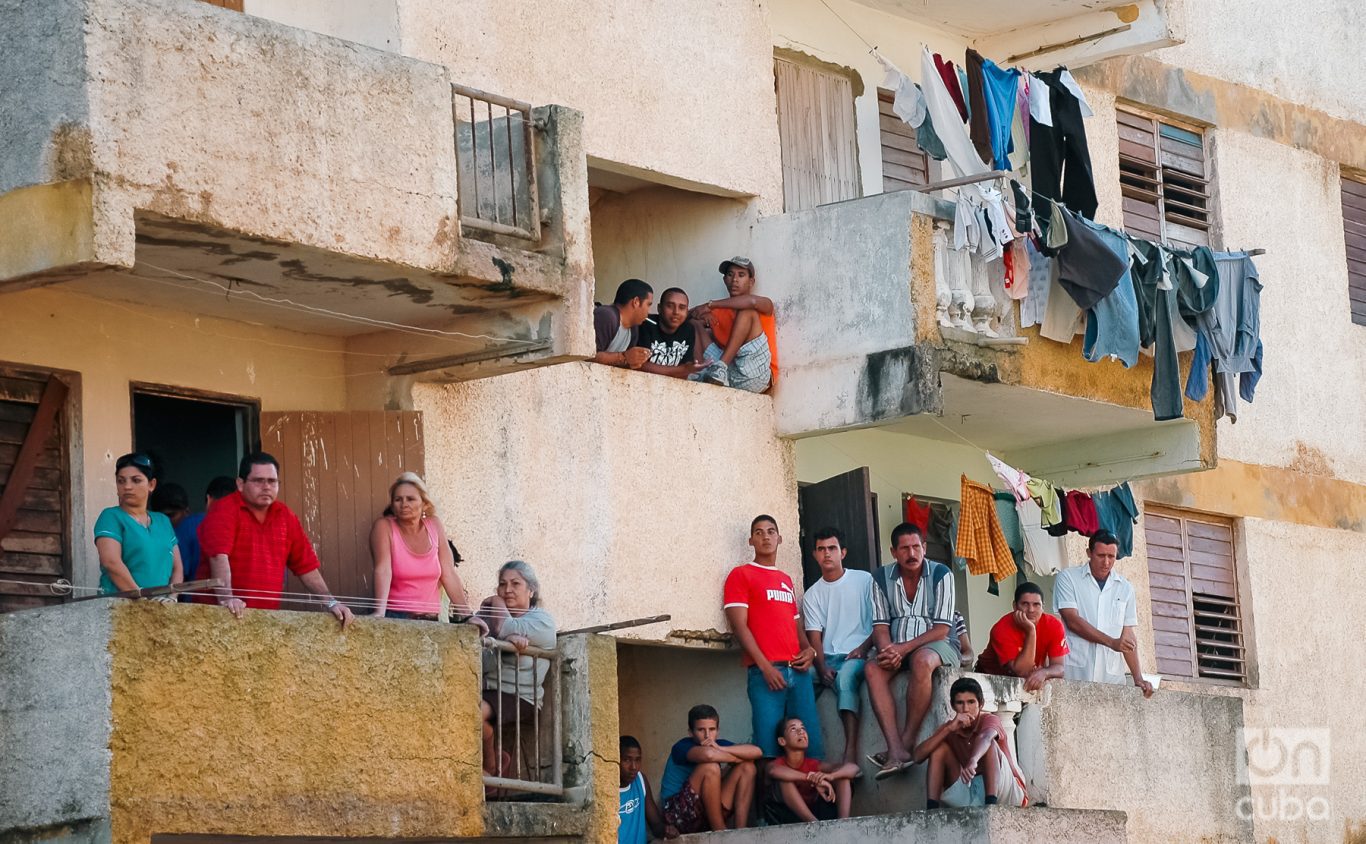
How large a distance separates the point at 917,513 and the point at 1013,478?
116cm

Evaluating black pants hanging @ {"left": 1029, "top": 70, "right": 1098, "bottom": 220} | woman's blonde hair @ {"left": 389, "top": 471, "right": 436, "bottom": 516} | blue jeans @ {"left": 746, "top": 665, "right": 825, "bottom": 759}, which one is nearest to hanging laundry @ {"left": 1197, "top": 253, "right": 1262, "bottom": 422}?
black pants hanging @ {"left": 1029, "top": 70, "right": 1098, "bottom": 220}

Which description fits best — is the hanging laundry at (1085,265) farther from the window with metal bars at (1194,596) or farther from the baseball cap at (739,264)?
the window with metal bars at (1194,596)

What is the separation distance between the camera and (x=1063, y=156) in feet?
56.6

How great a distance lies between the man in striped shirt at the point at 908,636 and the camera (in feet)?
48.0

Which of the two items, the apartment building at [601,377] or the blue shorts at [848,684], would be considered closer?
the apartment building at [601,377]

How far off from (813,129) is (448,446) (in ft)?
14.8

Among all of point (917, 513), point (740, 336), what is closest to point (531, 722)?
point (740, 336)

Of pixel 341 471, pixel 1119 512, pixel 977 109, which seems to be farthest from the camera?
pixel 1119 512

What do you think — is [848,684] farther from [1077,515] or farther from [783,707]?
[1077,515]

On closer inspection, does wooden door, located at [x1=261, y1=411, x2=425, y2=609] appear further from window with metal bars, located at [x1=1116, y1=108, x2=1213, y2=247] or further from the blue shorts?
window with metal bars, located at [x1=1116, y1=108, x2=1213, y2=247]

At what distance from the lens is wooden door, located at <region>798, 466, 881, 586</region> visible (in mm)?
15953

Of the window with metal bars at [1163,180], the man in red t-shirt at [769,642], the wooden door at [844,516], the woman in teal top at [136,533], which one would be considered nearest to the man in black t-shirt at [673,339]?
the man in red t-shirt at [769,642]

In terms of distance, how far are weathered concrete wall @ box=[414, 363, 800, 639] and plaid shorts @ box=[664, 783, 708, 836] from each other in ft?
3.08

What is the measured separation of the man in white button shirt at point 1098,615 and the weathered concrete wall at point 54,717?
764 centimetres
